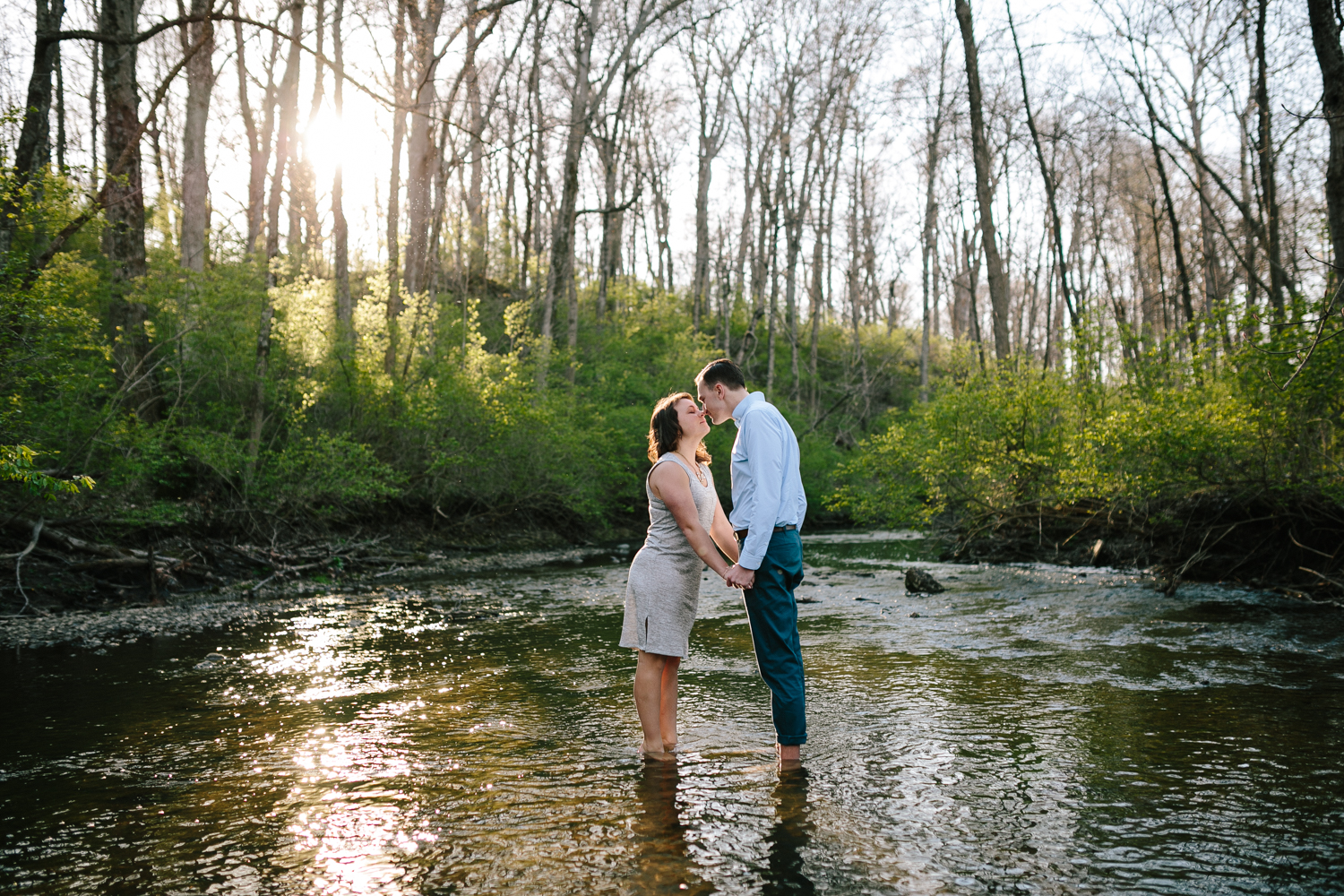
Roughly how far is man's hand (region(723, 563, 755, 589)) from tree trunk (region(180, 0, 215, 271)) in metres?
15.3

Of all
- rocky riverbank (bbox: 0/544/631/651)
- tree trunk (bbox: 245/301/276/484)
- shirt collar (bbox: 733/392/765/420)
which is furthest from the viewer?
tree trunk (bbox: 245/301/276/484)

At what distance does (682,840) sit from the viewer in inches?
144

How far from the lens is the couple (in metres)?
4.53

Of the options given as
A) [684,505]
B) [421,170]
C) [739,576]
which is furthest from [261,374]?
[739,576]

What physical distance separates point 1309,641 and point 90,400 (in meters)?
14.3

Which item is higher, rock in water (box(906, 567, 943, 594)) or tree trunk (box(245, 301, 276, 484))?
tree trunk (box(245, 301, 276, 484))

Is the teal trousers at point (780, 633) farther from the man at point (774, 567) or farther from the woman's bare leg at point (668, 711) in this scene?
the woman's bare leg at point (668, 711)

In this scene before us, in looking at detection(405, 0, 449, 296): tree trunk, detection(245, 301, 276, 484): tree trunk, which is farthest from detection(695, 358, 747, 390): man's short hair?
detection(405, 0, 449, 296): tree trunk

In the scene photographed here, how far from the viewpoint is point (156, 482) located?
13.7 m

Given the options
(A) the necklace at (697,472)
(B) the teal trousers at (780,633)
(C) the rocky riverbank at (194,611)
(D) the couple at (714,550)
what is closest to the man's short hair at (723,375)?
(D) the couple at (714,550)

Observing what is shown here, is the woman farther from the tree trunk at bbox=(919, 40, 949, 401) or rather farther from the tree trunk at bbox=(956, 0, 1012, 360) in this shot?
the tree trunk at bbox=(919, 40, 949, 401)

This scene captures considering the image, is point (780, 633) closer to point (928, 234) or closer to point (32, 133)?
point (32, 133)

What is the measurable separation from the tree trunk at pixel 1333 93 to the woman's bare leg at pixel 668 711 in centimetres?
789

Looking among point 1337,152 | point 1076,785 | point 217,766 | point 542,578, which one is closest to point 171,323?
point 542,578
